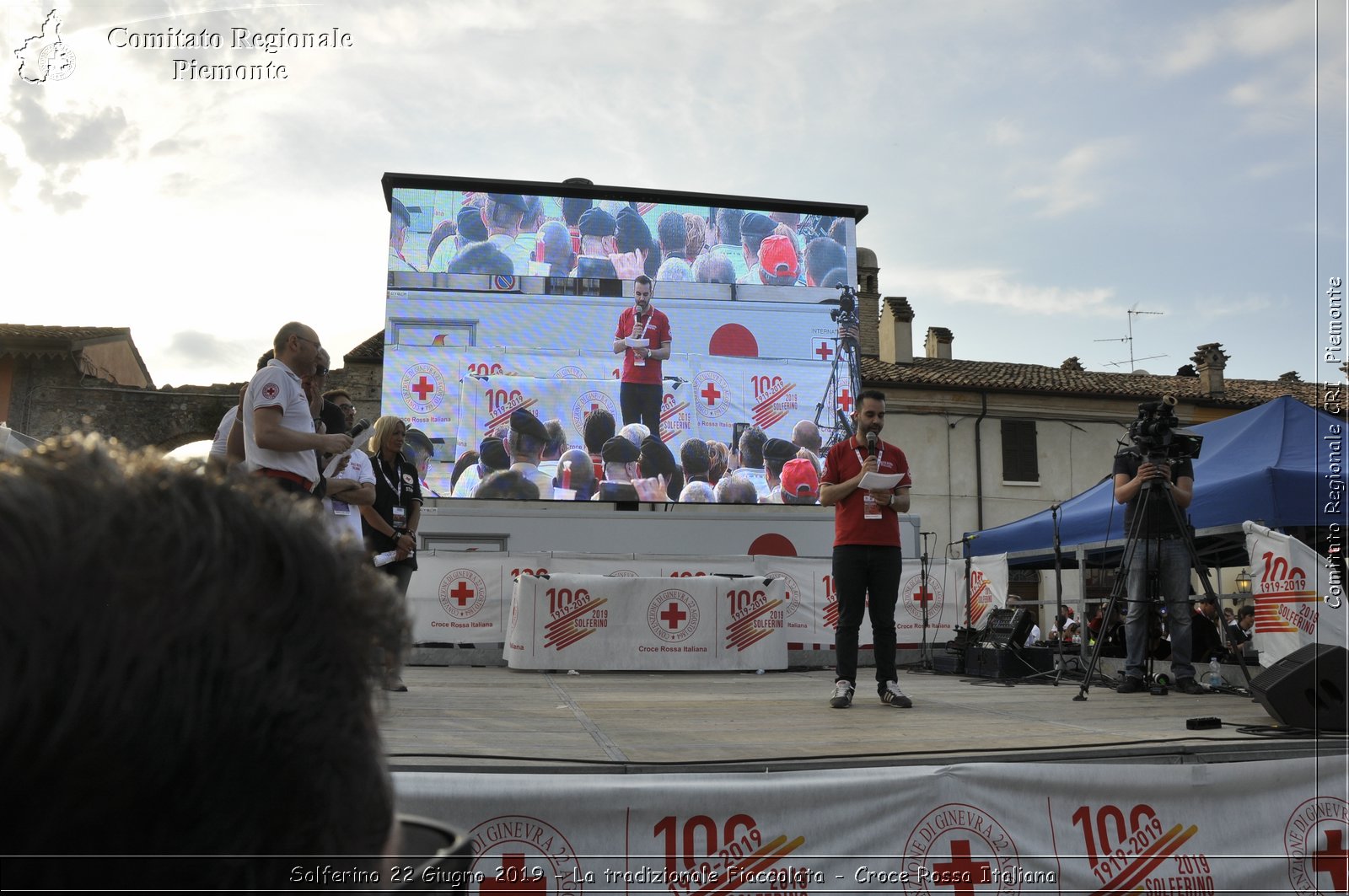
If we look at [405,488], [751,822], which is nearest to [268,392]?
[405,488]

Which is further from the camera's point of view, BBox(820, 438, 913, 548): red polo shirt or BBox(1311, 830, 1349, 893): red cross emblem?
BBox(820, 438, 913, 548): red polo shirt

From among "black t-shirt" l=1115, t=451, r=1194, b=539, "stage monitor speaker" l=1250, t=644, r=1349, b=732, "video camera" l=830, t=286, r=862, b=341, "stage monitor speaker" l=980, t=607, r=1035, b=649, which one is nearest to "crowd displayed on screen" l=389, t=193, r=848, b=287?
"video camera" l=830, t=286, r=862, b=341

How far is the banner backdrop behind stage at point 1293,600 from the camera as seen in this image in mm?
6230

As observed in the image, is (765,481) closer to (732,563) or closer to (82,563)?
(732,563)

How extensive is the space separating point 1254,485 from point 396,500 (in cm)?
702

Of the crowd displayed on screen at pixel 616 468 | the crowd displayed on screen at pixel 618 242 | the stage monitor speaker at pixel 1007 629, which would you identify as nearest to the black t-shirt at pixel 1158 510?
the stage monitor speaker at pixel 1007 629

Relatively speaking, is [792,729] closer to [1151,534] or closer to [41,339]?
[1151,534]

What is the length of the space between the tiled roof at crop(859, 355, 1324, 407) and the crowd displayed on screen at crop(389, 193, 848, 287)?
12.5m

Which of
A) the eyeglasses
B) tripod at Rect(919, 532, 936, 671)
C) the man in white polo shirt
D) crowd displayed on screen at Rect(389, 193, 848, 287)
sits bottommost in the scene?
tripod at Rect(919, 532, 936, 671)

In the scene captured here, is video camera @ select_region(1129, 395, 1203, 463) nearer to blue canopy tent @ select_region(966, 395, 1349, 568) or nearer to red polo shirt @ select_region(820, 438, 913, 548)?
blue canopy tent @ select_region(966, 395, 1349, 568)

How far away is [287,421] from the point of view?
4508mm

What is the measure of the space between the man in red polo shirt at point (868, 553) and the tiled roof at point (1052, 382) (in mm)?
22352

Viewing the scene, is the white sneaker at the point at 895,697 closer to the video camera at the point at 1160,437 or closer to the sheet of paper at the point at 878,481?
the sheet of paper at the point at 878,481

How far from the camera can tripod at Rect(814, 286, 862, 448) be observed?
15172mm
